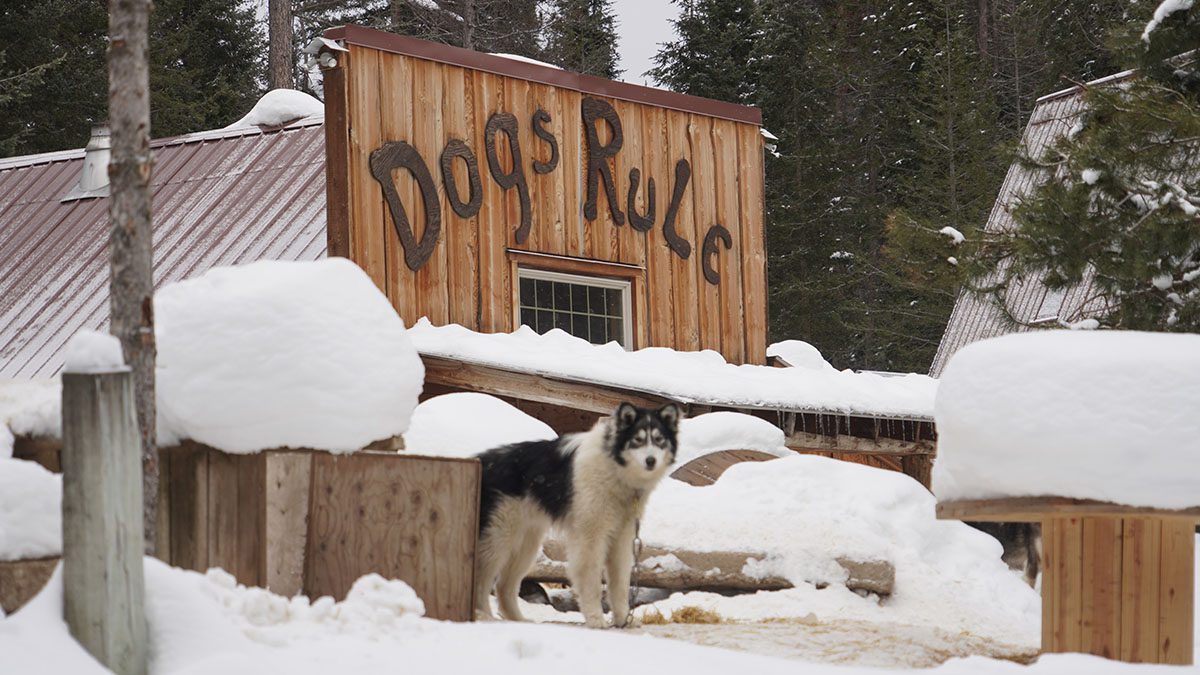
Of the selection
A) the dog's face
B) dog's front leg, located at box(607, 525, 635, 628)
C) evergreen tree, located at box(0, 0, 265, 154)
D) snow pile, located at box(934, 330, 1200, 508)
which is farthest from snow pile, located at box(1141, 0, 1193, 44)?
evergreen tree, located at box(0, 0, 265, 154)

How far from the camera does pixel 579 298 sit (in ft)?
55.1

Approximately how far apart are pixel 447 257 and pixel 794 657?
8.78m

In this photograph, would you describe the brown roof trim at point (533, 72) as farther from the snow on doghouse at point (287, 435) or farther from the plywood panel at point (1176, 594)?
the plywood panel at point (1176, 594)

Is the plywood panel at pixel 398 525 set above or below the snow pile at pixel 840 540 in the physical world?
above

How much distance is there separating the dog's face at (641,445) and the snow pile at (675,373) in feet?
16.6

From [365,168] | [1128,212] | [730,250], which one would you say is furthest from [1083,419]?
[730,250]

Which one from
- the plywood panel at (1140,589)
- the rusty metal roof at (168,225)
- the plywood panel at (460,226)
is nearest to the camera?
the plywood panel at (1140,589)

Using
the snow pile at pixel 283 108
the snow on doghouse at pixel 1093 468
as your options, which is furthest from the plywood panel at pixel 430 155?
the snow on doghouse at pixel 1093 468

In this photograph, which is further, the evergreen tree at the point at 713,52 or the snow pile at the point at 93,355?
the evergreen tree at the point at 713,52

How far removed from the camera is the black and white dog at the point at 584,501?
8586 millimetres

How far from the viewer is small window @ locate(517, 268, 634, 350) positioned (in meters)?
16.4

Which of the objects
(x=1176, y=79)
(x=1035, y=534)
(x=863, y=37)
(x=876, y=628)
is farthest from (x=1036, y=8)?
(x=876, y=628)

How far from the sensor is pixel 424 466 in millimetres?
7434

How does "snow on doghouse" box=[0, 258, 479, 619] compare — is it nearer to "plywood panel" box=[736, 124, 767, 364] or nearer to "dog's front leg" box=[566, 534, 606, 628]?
"dog's front leg" box=[566, 534, 606, 628]
